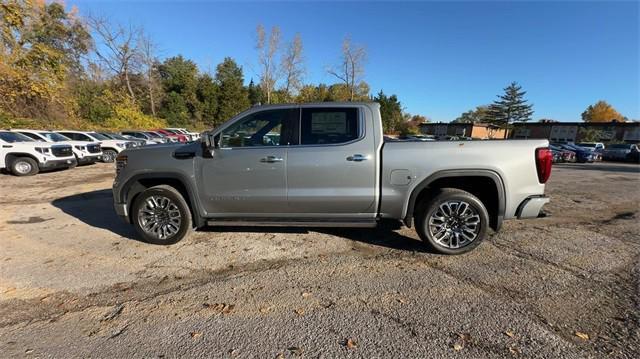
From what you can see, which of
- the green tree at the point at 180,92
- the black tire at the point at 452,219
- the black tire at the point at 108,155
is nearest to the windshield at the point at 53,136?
the black tire at the point at 108,155

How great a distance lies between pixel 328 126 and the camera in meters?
4.16

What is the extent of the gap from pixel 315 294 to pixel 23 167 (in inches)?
488

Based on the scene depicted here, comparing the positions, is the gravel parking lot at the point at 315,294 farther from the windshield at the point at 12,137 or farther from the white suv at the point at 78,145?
the white suv at the point at 78,145

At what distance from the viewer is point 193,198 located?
427cm

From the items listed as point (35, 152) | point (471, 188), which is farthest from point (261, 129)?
point (35, 152)

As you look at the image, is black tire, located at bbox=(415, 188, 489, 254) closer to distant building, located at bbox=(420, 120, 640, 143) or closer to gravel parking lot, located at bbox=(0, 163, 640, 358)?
gravel parking lot, located at bbox=(0, 163, 640, 358)

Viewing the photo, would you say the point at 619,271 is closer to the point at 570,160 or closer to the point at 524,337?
the point at 524,337

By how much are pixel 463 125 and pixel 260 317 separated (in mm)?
63417

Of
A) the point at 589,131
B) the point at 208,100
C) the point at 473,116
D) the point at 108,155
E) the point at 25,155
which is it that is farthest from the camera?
the point at 473,116

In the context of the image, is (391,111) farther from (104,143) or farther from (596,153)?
(104,143)

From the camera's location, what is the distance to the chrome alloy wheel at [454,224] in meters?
3.98

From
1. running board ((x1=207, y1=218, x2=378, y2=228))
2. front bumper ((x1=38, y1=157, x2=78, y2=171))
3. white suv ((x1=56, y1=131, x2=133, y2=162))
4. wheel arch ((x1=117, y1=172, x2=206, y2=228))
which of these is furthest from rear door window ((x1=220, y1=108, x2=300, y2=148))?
white suv ((x1=56, y1=131, x2=133, y2=162))

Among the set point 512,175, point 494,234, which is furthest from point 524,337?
point 494,234

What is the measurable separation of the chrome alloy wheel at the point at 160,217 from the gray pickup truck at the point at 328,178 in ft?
0.04
